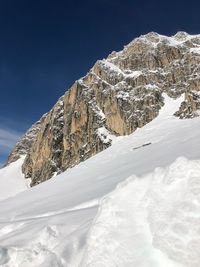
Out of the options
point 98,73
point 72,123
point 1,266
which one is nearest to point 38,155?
point 72,123

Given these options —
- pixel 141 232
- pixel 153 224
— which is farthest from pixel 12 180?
pixel 153 224

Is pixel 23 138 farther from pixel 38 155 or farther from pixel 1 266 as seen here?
pixel 1 266

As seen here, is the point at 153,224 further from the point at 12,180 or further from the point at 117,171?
the point at 12,180

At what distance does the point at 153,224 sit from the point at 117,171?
13891 mm

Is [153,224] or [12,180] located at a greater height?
[12,180]

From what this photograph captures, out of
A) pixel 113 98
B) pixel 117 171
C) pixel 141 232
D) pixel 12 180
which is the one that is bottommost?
pixel 141 232

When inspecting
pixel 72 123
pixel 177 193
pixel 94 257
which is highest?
pixel 72 123

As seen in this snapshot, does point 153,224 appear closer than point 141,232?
Yes

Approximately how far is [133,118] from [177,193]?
94.4 metres

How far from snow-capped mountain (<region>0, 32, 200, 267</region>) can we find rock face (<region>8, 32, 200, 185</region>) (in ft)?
0.87

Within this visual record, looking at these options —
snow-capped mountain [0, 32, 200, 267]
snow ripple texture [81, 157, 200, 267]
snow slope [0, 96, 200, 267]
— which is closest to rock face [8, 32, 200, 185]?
snow-capped mountain [0, 32, 200, 267]

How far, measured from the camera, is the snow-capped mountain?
518 centimetres

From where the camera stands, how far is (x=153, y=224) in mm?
5184

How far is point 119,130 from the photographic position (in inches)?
4011
